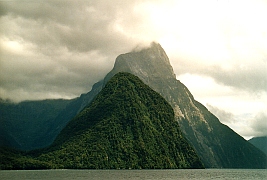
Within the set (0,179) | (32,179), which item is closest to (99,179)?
(32,179)

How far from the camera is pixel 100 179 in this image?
539 ft

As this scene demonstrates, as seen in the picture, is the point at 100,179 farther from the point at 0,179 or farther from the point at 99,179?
the point at 0,179

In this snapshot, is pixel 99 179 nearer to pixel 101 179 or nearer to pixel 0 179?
pixel 101 179

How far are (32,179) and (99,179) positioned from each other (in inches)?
1265

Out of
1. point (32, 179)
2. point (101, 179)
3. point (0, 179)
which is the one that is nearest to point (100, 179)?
point (101, 179)

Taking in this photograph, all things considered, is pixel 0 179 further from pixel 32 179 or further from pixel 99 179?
pixel 99 179

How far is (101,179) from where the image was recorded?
164 metres

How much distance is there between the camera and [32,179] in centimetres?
16550

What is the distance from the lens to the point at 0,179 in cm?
→ 16388

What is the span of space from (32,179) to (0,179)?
14728mm

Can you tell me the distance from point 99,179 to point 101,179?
957 mm

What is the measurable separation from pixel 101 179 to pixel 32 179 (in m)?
Result: 33.0

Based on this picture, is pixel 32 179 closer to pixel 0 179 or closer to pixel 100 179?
pixel 0 179

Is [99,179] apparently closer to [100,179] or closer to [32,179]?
[100,179]
